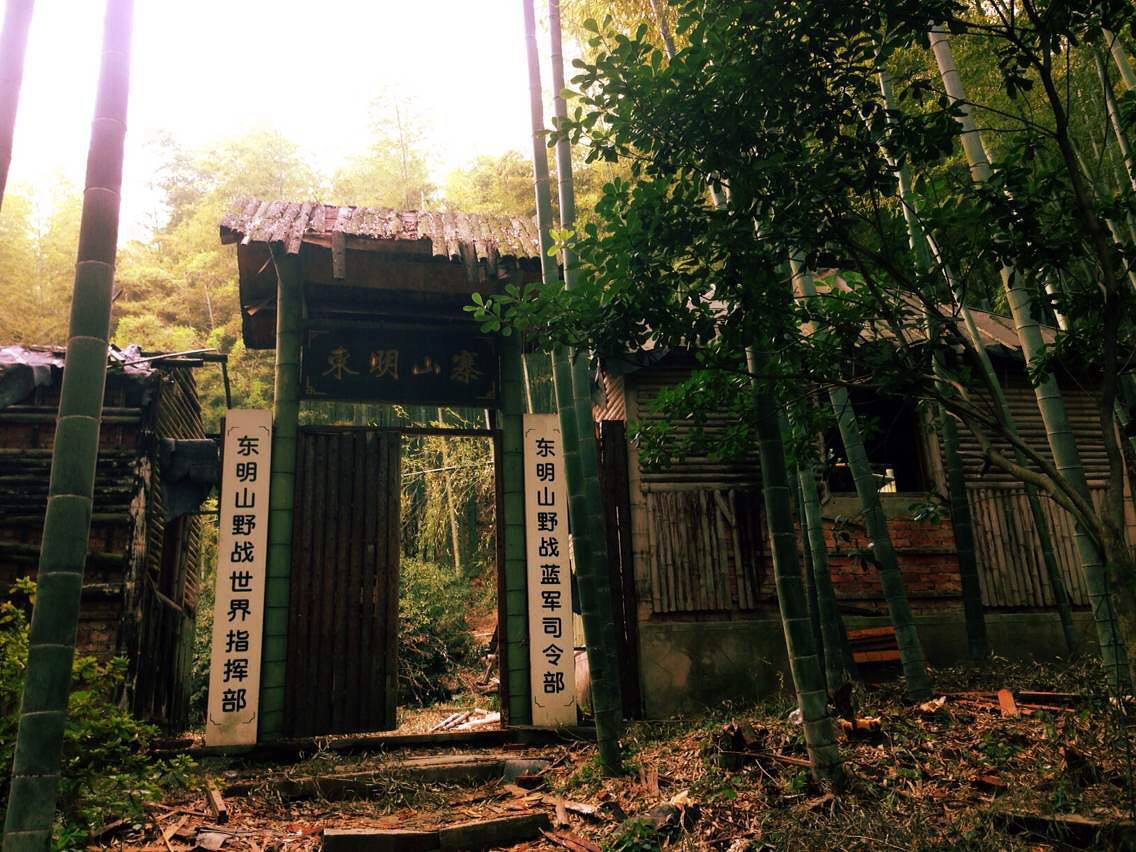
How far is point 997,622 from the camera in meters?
8.38

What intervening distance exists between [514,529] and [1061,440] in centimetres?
447

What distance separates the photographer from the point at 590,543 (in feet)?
17.9

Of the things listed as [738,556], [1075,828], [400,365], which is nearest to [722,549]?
[738,556]

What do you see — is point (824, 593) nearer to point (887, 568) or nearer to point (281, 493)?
point (887, 568)

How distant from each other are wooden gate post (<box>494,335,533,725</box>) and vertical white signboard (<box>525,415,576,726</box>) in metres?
0.08

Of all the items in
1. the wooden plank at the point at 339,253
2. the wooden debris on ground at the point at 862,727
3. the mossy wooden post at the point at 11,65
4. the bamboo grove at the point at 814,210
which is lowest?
the wooden debris on ground at the point at 862,727

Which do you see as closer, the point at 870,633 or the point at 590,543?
the point at 590,543

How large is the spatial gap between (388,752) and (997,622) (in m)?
6.14

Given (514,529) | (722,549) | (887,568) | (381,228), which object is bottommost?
(887,568)

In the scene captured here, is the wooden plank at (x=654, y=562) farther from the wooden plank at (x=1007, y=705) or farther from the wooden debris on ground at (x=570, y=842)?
the wooden debris on ground at (x=570, y=842)

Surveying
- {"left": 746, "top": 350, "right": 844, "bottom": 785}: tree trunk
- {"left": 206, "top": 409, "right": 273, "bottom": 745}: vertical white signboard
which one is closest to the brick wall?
{"left": 746, "top": 350, "right": 844, "bottom": 785}: tree trunk

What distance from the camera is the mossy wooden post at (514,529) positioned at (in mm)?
7160

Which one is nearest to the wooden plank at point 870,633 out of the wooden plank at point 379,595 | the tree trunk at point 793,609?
the tree trunk at point 793,609

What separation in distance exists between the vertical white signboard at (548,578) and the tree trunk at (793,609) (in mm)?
2917
